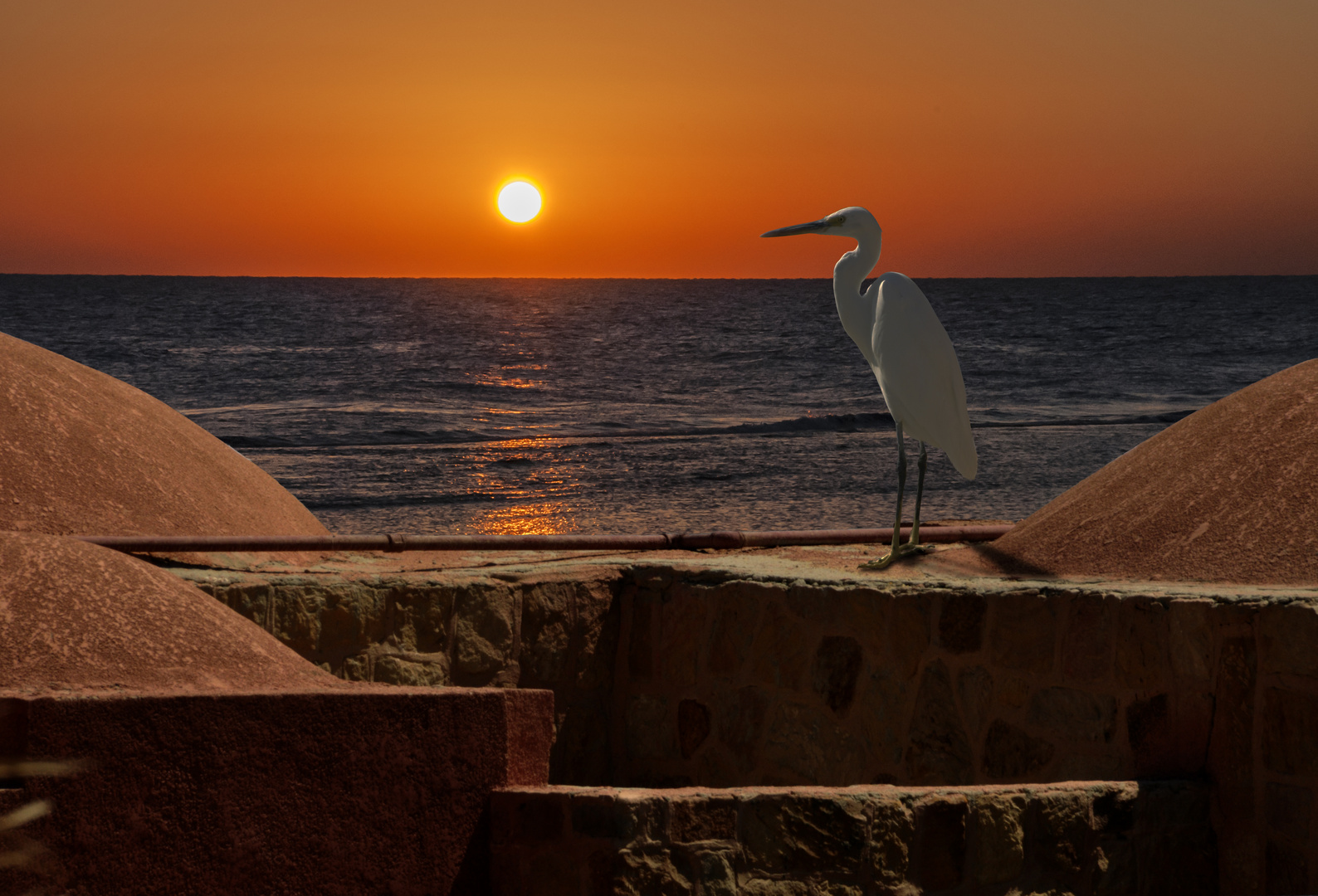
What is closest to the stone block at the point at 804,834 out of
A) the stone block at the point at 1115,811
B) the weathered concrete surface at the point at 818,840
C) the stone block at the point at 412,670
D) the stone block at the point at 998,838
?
the weathered concrete surface at the point at 818,840

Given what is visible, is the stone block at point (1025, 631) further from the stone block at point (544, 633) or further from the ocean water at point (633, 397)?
the ocean water at point (633, 397)

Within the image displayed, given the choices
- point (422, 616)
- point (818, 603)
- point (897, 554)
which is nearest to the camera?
point (818, 603)

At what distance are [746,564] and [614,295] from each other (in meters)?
95.0

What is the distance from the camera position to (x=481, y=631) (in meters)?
4.73

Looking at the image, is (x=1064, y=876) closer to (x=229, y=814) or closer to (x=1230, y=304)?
(x=229, y=814)

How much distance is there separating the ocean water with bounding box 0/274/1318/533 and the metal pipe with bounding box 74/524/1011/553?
6.12 metres

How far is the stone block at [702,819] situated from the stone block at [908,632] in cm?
149

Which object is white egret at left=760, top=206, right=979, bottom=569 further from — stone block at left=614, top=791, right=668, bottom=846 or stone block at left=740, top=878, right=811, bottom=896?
stone block at left=614, top=791, right=668, bottom=846

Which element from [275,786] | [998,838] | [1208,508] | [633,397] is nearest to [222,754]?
[275,786]

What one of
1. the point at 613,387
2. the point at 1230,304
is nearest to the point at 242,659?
the point at 613,387

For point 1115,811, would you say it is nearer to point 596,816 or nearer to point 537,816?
point 596,816

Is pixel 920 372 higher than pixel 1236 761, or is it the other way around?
pixel 920 372

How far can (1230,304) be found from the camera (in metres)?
68.2

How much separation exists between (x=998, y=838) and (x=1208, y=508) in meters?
1.98
